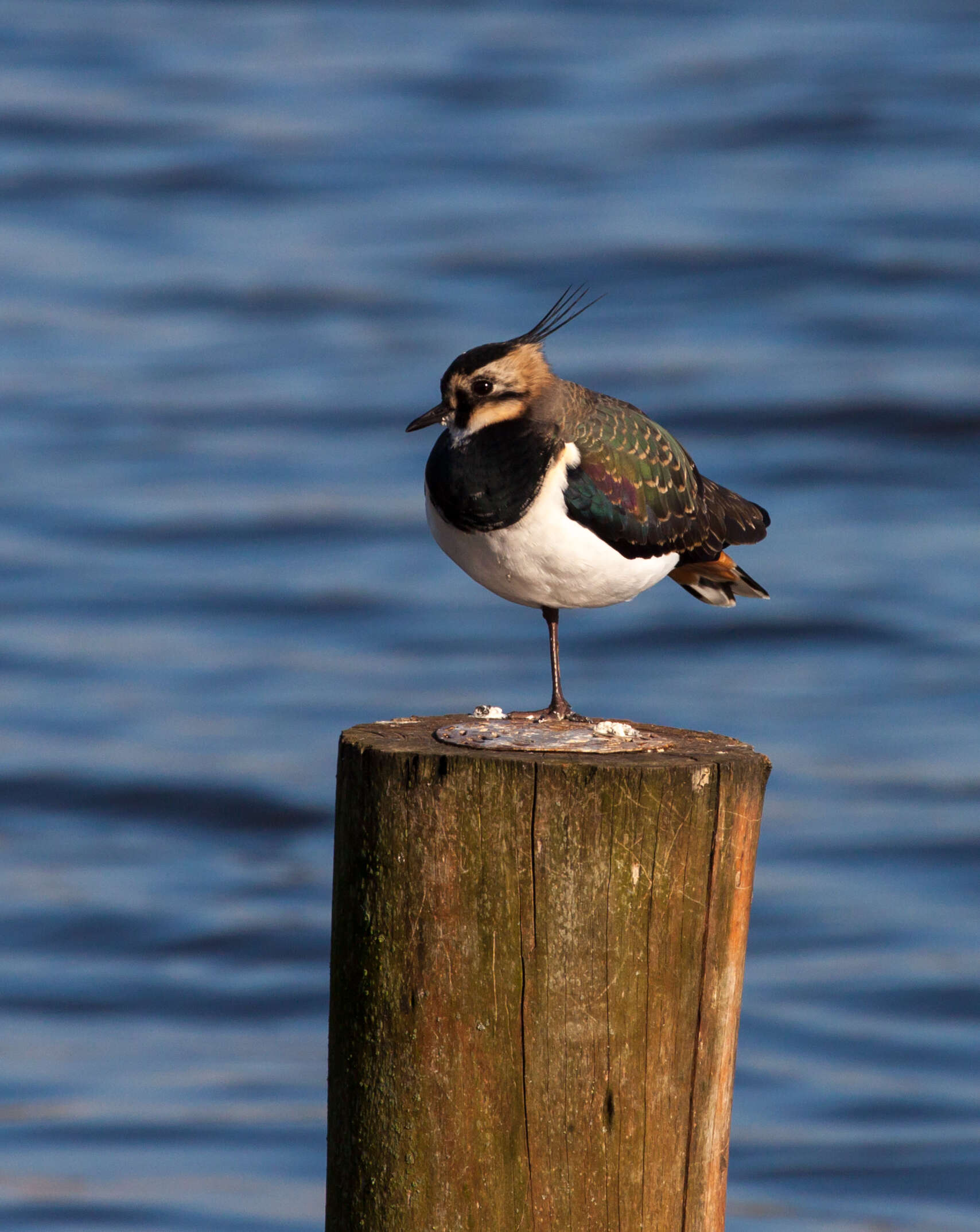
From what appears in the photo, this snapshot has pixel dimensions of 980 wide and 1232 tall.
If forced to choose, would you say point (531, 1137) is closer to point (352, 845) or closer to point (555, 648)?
point (352, 845)

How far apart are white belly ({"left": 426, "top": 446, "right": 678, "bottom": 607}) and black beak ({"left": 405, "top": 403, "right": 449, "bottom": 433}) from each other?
200mm

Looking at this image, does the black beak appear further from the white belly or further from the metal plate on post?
the metal plate on post

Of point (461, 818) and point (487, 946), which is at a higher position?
point (461, 818)

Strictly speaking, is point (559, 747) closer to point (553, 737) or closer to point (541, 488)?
Result: point (553, 737)

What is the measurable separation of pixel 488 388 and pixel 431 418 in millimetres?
165

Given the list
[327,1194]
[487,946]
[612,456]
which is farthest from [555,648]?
[327,1194]

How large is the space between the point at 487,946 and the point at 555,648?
4.28 ft

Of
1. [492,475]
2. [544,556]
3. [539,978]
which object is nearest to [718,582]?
[544,556]

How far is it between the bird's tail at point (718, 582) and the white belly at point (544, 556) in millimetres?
739

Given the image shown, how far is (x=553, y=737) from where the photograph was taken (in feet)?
12.2

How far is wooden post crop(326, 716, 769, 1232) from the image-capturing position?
3.36 m

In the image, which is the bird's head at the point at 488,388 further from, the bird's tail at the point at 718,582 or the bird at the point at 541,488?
the bird's tail at the point at 718,582

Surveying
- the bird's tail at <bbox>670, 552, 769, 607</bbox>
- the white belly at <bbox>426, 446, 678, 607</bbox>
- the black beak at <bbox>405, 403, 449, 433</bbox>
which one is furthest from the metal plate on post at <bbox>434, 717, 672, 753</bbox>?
the bird's tail at <bbox>670, 552, 769, 607</bbox>

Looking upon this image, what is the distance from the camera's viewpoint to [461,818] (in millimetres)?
3381
